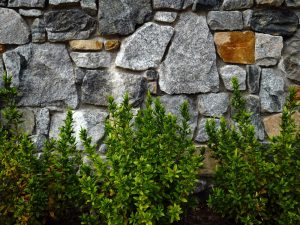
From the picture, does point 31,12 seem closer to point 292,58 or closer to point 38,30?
point 38,30

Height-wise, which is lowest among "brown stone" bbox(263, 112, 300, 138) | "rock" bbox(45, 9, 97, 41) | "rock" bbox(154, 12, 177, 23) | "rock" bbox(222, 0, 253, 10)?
"brown stone" bbox(263, 112, 300, 138)

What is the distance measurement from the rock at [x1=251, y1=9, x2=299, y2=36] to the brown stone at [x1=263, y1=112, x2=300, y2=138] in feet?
1.78

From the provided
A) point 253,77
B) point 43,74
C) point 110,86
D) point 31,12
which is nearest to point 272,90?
point 253,77

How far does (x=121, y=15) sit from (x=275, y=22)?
991 millimetres

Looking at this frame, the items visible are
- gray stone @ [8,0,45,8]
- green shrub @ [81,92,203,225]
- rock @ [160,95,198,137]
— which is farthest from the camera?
rock @ [160,95,198,137]

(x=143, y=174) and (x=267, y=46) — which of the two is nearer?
(x=143, y=174)

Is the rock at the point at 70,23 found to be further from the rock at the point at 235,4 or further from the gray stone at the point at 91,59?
the rock at the point at 235,4

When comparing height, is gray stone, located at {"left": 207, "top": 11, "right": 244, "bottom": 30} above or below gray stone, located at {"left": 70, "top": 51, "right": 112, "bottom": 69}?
above

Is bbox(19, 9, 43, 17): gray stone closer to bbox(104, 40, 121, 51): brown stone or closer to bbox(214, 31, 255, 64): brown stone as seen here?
bbox(104, 40, 121, 51): brown stone

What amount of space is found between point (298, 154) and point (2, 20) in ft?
6.62

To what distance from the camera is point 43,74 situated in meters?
2.89

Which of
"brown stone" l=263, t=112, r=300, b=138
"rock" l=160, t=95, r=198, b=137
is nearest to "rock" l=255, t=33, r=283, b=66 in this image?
"brown stone" l=263, t=112, r=300, b=138

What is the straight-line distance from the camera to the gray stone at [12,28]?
9.34 feet

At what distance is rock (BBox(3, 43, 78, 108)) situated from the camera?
2873 millimetres
